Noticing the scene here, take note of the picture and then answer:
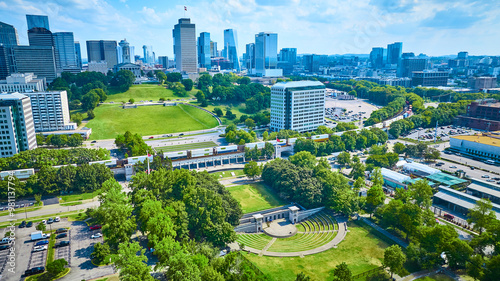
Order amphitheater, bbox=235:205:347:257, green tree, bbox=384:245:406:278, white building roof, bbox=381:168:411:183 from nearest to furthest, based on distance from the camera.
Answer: green tree, bbox=384:245:406:278
amphitheater, bbox=235:205:347:257
white building roof, bbox=381:168:411:183

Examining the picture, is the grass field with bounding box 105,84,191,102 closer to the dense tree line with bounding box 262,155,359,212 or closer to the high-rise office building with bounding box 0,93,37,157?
the high-rise office building with bounding box 0,93,37,157

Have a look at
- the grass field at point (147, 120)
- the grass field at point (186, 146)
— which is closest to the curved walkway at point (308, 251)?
the grass field at point (186, 146)

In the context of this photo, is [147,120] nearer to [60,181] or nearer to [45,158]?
[45,158]

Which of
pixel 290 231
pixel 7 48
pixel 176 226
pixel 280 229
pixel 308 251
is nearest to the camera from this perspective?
pixel 176 226

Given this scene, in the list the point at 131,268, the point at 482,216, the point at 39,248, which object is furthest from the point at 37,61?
the point at 482,216

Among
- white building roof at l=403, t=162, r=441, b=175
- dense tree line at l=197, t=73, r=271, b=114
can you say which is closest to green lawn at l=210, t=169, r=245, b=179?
white building roof at l=403, t=162, r=441, b=175
